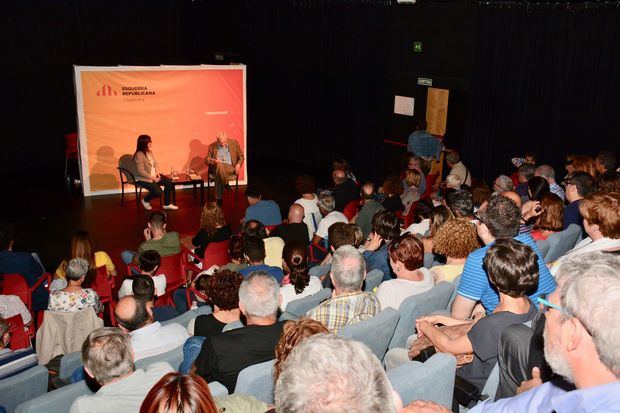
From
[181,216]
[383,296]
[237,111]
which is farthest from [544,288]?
[237,111]

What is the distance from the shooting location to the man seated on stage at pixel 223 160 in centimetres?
1088

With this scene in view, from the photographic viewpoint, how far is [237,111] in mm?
11594

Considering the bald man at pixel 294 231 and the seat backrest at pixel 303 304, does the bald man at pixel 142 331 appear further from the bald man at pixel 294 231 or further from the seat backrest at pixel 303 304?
the bald man at pixel 294 231

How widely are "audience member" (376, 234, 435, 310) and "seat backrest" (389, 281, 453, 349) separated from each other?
18cm

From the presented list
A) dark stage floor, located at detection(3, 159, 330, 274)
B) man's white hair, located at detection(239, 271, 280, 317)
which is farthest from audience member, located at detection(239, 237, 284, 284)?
dark stage floor, located at detection(3, 159, 330, 274)

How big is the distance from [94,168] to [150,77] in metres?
1.85

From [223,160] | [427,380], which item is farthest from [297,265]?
[223,160]

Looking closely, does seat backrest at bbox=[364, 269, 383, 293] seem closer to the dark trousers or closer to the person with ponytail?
the person with ponytail

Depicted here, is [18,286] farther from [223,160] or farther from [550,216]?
[223,160]

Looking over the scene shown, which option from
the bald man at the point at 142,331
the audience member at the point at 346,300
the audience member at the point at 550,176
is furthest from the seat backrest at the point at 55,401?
the audience member at the point at 550,176

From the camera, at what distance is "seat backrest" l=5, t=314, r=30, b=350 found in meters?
5.10

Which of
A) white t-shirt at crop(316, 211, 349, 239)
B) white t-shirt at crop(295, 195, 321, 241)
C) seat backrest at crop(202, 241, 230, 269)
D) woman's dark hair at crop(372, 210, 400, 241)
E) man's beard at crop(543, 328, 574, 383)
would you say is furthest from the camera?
white t-shirt at crop(295, 195, 321, 241)

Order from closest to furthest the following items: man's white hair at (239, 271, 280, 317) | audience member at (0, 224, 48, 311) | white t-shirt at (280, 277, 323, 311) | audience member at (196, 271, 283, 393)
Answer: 1. audience member at (196, 271, 283, 393)
2. man's white hair at (239, 271, 280, 317)
3. white t-shirt at (280, 277, 323, 311)
4. audience member at (0, 224, 48, 311)

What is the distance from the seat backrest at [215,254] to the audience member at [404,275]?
2709 mm
